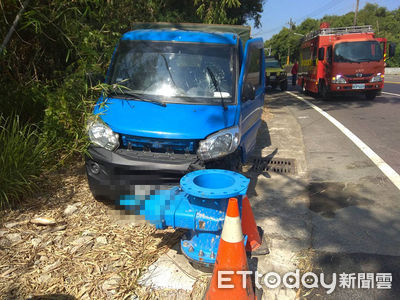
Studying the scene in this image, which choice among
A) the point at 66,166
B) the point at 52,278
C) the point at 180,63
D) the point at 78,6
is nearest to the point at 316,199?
the point at 180,63

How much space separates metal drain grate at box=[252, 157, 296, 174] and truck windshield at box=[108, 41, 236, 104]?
6.49 ft

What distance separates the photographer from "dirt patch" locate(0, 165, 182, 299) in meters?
2.71

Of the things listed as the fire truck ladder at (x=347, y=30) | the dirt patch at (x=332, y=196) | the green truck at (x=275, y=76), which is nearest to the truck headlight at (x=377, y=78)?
the fire truck ladder at (x=347, y=30)

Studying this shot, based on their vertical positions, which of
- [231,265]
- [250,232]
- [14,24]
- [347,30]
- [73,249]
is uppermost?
[347,30]

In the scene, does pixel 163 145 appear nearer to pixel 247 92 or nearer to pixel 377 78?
pixel 247 92

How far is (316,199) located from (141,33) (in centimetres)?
329

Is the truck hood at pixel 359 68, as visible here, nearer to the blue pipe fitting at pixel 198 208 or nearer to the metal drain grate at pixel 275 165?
the metal drain grate at pixel 275 165

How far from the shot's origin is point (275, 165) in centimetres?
588

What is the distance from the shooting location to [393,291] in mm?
2682

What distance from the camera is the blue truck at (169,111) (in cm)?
347

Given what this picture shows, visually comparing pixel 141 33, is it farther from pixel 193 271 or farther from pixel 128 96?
pixel 193 271

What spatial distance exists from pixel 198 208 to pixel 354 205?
8.14 ft

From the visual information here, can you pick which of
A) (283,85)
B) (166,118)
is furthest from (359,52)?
(166,118)

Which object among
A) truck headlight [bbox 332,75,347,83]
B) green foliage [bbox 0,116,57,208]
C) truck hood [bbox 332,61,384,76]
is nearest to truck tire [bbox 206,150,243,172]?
green foliage [bbox 0,116,57,208]
